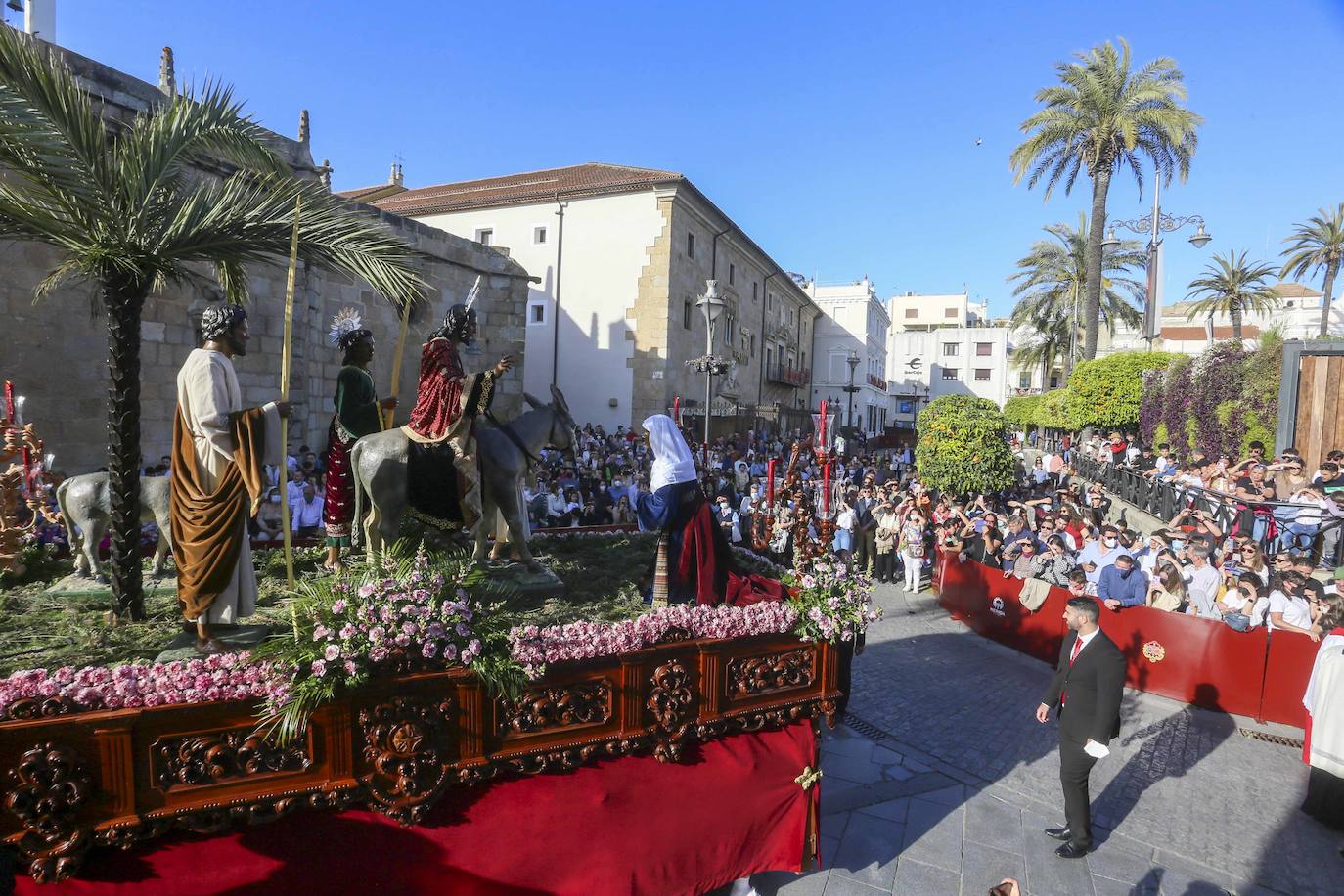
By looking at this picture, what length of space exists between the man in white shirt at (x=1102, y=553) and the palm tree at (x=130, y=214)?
9.24m

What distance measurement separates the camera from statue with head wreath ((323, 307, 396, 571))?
19.1 feet

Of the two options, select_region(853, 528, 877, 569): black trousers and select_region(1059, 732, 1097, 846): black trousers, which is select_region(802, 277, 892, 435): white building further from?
select_region(1059, 732, 1097, 846): black trousers

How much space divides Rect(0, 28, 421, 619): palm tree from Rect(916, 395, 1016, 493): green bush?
12.9 meters

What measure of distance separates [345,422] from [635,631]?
10.5 ft

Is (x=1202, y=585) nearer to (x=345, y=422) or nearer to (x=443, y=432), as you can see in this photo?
(x=443, y=432)

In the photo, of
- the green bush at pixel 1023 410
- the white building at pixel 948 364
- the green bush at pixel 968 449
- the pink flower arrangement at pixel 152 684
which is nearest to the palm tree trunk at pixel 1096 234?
the green bush at pixel 968 449

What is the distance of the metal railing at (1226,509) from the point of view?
10.1 meters

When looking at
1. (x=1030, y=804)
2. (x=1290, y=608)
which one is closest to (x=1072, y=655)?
(x=1030, y=804)

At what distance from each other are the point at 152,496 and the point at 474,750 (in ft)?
12.0

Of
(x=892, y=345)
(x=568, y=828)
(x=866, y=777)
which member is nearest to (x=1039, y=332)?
(x=892, y=345)

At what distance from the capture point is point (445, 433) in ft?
18.1

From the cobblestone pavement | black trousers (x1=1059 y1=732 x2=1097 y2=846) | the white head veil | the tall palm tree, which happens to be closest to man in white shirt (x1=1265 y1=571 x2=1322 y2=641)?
the cobblestone pavement

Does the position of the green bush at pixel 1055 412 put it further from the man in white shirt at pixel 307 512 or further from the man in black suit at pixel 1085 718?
the man in white shirt at pixel 307 512

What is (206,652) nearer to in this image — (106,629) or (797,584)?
(106,629)
